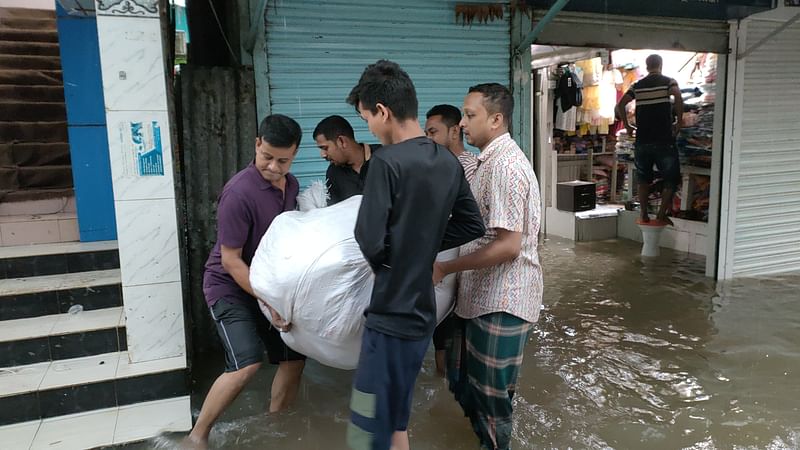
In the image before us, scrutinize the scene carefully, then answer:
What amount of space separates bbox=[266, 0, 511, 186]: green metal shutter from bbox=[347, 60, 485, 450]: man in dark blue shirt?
2125 millimetres

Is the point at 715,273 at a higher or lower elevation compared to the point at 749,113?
lower

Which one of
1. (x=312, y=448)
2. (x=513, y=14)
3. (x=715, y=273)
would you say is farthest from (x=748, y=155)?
(x=312, y=448)

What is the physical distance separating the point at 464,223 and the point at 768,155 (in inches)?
220

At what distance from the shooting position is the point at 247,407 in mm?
3424

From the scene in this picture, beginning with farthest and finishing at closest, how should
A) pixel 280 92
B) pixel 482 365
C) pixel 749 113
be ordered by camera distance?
1. pixel 749 113
2. pixel 280 92
3. pixel 482 365

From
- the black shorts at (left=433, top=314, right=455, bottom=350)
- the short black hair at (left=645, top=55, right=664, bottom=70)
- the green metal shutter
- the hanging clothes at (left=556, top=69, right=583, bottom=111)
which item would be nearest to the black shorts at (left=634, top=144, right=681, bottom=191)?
Answer: the short black hair at (left=645, top=55, right=664, bottom=70)

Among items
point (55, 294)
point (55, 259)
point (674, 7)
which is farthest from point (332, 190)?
point (674, 7)

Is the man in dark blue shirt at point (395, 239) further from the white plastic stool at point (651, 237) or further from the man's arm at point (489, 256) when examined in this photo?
the white plastic stool at point (651, 237)

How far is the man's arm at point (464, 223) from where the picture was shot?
84.1 inches

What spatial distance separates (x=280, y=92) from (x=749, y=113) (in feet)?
16.6

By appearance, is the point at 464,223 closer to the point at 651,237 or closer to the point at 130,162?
the point at 130,162

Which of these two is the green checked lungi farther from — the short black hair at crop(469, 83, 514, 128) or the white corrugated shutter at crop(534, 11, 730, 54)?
the white corrugated shutter at crop(534, 11, 730, 54)

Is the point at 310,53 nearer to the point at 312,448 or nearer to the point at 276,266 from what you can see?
the point at 276,266

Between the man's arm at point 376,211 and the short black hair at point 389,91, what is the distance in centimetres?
23
